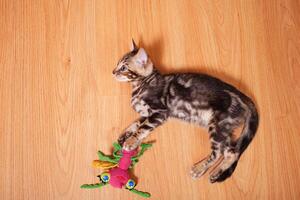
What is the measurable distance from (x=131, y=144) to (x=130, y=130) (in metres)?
0.11

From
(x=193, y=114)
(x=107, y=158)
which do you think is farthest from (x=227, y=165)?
(x=107, y=158)

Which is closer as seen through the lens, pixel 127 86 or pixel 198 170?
pixel 198 170

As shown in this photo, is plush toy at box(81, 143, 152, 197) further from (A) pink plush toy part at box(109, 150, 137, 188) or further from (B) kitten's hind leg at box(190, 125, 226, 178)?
(B) kitten's hind leg at box(190, 125, 226, 178)

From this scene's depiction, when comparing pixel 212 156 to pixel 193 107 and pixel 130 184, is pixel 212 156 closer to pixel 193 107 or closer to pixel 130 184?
pixel 193 107

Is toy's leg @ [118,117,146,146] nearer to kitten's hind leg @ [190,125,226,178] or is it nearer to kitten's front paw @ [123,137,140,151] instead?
kitten's front paw @ [123,137,140,151]

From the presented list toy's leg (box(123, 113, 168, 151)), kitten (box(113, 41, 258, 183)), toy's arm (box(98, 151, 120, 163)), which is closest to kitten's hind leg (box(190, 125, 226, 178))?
kitten (box(113, 41, 258, 183))

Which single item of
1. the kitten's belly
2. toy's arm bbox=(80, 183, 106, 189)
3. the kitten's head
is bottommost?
toy's arm bbox=(80, 183, 106, 189)

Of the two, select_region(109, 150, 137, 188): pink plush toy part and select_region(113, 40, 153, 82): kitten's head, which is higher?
select_region(113, 40, 153, 82): kitten's head

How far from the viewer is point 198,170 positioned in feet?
4.39

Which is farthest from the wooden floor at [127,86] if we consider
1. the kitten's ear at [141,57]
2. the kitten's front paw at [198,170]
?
the kitten's ear at [141,57]

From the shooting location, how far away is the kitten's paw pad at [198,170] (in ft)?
4.37

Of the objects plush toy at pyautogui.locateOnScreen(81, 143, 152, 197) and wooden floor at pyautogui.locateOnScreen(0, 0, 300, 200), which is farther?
wooden floor at pyautogui.locateOnScreen(0, 0, 300, 200)

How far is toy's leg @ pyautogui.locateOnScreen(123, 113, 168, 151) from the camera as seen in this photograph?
4.19 ft

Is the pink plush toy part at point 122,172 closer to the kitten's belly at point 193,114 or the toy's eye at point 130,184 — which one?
the toy's eye at point 130,184
